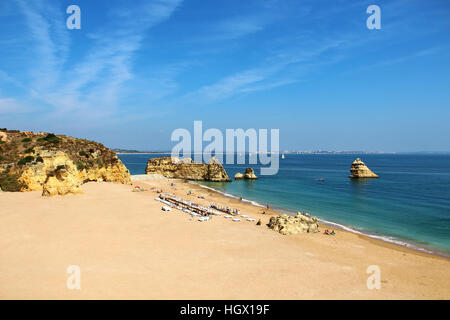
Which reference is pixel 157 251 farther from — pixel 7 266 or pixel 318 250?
pixel 318 250

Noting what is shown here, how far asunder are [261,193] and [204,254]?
4058 centimetres

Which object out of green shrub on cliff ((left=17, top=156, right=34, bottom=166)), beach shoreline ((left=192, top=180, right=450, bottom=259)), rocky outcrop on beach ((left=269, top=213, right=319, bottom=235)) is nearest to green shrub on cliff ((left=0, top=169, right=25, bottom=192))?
green shrub on cliff ((left=17, top=156, right=34, bottom=166))

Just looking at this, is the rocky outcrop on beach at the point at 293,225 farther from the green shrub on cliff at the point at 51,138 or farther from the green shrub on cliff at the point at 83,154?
the green shrub on cliff at the point at 51,138

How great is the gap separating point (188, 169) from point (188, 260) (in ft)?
226

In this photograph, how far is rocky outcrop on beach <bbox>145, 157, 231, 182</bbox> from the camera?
83.2 metres

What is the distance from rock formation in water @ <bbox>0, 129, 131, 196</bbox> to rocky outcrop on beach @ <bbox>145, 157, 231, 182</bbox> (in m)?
28.1

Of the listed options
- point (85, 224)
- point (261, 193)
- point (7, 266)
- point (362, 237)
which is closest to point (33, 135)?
point (85, 224)

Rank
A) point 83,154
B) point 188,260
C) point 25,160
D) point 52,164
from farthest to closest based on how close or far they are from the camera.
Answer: point 83,154 → point 25,160 → point 52,164 → point 188,260

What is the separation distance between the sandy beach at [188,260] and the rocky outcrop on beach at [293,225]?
89 cm

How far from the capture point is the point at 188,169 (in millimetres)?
86000

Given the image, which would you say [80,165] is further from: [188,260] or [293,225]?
[293,225]

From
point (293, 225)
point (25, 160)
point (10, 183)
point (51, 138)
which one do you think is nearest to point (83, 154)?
point (51, 138)

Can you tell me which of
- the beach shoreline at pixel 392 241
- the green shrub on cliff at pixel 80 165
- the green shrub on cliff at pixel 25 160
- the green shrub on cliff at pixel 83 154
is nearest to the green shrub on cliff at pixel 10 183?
the green shrub on cliff at pixel 25 160

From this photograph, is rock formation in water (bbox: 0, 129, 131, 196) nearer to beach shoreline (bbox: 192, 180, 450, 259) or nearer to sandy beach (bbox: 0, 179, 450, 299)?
sandy beach (bbox: 0, 179, 450, 299)
